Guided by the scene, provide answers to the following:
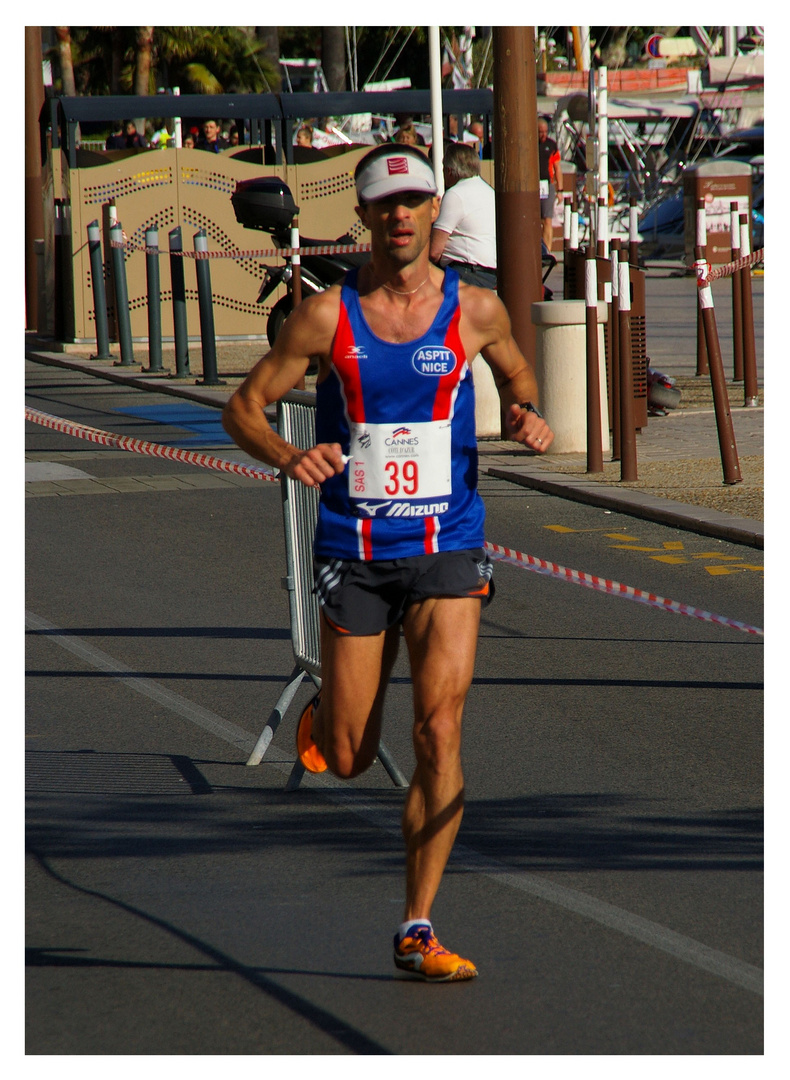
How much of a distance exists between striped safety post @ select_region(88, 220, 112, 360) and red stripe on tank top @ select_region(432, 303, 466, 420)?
1659 cm

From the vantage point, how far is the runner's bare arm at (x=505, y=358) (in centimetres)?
432

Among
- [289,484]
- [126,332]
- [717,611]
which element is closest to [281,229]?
[126,332]

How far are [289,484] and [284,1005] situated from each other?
2393 millimetres

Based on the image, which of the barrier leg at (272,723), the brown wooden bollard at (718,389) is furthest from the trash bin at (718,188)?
the barrier leg at (272,723)

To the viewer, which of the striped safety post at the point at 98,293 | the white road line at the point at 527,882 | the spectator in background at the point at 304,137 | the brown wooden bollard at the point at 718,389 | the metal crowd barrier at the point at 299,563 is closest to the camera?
the white road line at the point at 527,882

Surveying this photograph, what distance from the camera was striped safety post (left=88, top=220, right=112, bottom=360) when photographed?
66.2 feet

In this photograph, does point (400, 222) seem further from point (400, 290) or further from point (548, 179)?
point (548, 179)

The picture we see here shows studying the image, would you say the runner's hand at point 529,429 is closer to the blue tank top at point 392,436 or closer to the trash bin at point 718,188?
the blue tank top at point 392,436

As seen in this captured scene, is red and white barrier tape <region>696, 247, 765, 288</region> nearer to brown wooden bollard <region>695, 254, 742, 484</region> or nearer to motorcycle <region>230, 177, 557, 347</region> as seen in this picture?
brown wooden bollard <region>695, 254, 742, 484</region>

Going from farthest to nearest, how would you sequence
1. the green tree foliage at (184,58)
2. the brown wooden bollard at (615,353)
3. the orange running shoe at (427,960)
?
the green tree foliage at (184,58) → the brown wooden bollard at (615,353) → the orange running shoe at (427,960)

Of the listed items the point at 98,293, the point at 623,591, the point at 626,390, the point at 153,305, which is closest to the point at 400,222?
the point at 623,591

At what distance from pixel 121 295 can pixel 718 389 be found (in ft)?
33.4

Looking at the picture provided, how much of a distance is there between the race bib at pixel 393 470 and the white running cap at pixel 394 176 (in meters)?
0.60

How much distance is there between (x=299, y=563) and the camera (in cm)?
587
